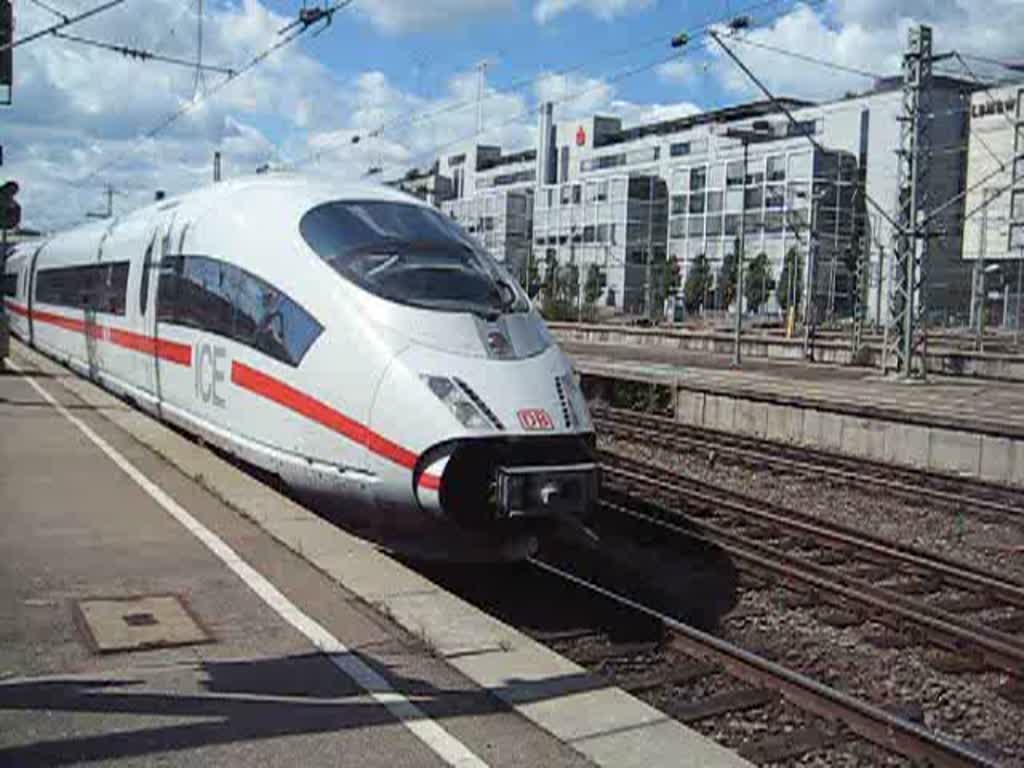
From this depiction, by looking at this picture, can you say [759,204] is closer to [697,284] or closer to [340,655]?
[697,284]

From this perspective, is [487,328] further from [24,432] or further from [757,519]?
[24,432]

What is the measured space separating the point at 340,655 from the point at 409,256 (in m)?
3.84

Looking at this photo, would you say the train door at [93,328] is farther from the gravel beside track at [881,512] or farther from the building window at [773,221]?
the building window at [773,221]

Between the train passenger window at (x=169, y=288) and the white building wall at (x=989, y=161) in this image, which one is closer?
the train passenger window at (x=169, y=288)

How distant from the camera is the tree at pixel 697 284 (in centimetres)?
8775

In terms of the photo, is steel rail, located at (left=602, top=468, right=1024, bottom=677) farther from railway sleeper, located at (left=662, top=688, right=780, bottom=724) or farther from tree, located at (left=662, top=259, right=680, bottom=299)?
tree, located at (left=662, top=259, right=680, bottom=299)

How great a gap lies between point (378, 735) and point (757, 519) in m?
7.64

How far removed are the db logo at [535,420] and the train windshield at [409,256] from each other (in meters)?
1.10

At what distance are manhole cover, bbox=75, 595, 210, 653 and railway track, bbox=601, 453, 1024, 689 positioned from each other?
15.1 ft

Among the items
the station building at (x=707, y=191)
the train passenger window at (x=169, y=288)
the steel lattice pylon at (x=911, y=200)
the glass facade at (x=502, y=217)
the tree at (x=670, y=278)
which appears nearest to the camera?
the train passenger window at (x=169, y=288)

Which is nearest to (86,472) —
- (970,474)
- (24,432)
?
(24,432)

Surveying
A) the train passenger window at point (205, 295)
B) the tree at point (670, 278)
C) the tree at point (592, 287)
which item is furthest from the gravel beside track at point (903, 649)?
the tree at point (670, 278)

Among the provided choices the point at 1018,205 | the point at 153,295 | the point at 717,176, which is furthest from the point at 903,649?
the point at 717,176

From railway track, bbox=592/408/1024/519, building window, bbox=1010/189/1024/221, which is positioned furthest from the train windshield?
building window, bbox=1010/189/1024/221
